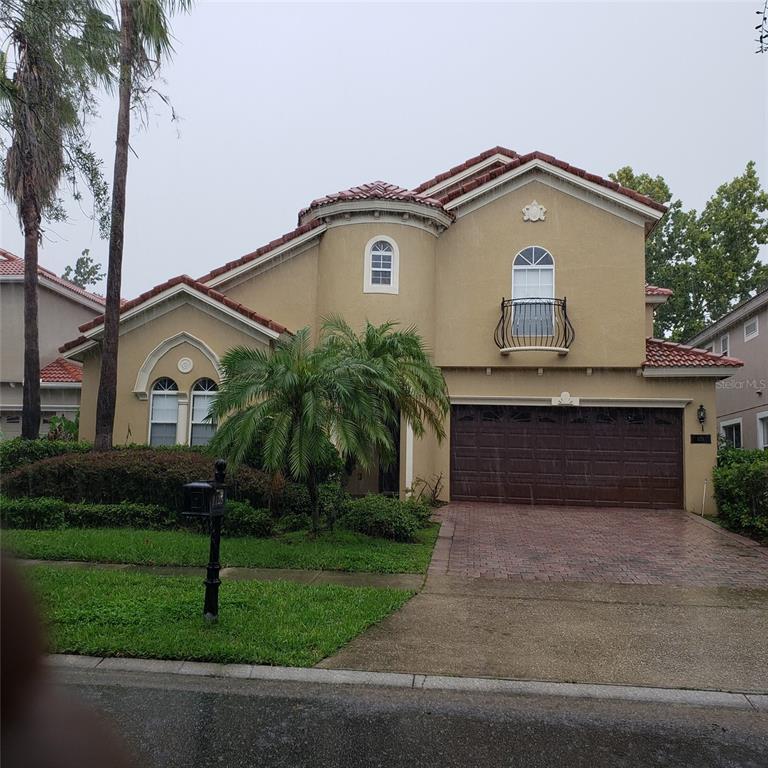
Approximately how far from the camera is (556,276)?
58.6 feet

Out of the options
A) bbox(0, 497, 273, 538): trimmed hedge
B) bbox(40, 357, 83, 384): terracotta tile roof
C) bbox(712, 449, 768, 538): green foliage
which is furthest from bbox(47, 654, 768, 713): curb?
bbox(40, 357, 83, 384): terracotta tile roof

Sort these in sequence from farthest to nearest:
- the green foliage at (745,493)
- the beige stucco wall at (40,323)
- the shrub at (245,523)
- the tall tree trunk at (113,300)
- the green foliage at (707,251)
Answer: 1. the green foliage at (707,251)
2. the beige stucco wall at (40,323)
3. the tall tree trunk at (113,300)
4. the green foliage at (745,493)
5. the shrub at (245,523)

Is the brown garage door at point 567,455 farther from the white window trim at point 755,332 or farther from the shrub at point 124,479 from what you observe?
the white window trim at point 755,332

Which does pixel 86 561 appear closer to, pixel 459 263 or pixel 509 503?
pixel 509 503

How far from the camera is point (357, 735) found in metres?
4.68

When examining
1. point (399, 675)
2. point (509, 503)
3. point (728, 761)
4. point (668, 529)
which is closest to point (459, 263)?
point (509, 503)

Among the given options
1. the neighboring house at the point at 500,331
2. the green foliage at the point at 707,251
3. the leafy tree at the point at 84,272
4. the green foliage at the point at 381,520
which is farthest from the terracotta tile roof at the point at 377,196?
the leafy tree at the point at 84,272

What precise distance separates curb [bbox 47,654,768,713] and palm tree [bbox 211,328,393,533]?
178 inches

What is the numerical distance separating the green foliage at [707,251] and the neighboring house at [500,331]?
52.2ft

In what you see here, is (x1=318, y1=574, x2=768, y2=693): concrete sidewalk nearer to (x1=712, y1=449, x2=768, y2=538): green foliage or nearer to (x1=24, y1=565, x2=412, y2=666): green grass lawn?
(x1=24, y1=565, x2=412, y2=666): green grass lawn

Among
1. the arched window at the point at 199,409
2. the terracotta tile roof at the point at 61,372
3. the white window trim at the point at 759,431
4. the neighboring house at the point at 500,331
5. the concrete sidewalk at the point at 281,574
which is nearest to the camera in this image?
the concrete sidewalk at the point at 281,574

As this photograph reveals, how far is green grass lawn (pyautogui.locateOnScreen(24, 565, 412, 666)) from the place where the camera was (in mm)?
6051

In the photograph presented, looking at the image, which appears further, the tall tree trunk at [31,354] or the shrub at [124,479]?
the tall tree trunk at [31,354]

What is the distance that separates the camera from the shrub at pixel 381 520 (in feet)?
38.2
